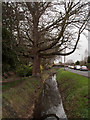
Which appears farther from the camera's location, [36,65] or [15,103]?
[36,65]

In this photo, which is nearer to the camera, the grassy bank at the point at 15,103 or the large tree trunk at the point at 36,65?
the grassy bank at the point at 15,103

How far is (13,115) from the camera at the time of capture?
4738mm

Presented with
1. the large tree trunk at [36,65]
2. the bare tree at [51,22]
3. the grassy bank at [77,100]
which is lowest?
the grassy bank at [77,100]

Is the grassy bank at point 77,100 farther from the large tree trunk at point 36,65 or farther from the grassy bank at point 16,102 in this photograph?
the large tree trunk at point 36,65

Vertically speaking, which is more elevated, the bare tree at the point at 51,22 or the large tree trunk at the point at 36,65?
the bare tree at the point at 51,22

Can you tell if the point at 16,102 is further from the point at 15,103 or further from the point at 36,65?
the point at 36,65

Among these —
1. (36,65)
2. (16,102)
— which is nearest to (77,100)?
(16,102)

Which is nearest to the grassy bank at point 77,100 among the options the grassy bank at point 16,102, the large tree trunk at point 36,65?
the grassy bank at point 16,102

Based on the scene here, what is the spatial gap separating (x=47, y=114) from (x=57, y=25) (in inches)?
369

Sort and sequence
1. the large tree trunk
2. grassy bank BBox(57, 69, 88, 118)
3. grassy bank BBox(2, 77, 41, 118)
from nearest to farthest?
grassy bank BBox(2, 77, 41, 118)
grassy bank BBox(57, 69, 88, 118)
the large tree trunk

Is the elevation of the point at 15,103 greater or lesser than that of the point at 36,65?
lesser

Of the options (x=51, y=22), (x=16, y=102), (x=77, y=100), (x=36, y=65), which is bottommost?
(x=77, y=100)

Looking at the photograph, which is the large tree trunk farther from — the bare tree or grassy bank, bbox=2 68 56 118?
grassy bank, bbox=2 68 56 118

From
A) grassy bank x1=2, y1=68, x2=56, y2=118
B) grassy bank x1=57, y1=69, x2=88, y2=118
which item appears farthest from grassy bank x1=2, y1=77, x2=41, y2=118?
grassy bank x1=57, y1=69, x2=88, y2=118
